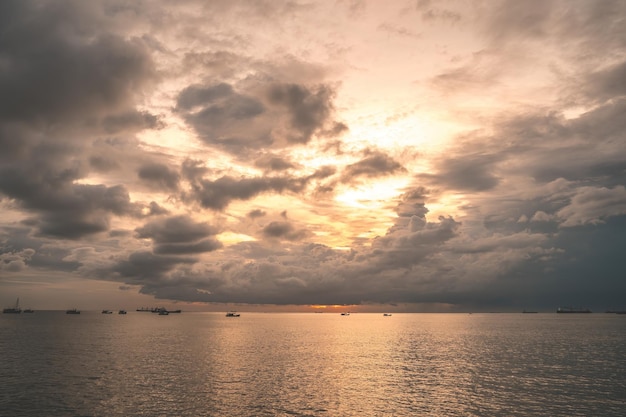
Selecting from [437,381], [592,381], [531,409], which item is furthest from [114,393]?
[592,381]

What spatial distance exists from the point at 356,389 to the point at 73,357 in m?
80.3

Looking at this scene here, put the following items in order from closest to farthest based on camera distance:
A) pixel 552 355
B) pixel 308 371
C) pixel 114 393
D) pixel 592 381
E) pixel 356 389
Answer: pixel 114 393 → pixel 356 389 → pixel 592 381 → pixel 308 371 → pixel 552 355

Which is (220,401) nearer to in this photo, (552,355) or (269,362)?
(269,362)

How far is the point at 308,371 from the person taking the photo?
98375 mm

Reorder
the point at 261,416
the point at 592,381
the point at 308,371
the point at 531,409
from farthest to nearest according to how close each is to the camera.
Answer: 1. the point at 308,371
2. the point at 592,381
3. the point at 531,409
4. the point at 261,416

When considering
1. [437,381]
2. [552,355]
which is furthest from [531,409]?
[552,355]

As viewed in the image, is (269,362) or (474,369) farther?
(269,362)

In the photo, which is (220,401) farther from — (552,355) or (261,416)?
(552,355)

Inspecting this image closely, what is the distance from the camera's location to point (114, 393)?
7106 centimetres

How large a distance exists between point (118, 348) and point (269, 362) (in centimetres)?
5826

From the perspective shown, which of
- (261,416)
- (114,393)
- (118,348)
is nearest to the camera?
(261,416)

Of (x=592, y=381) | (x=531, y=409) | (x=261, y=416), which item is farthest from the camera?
(x=592, y=381)

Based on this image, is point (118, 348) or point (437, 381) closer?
point (437, 381)

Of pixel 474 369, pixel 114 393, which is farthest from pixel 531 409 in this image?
pixel 114 393
